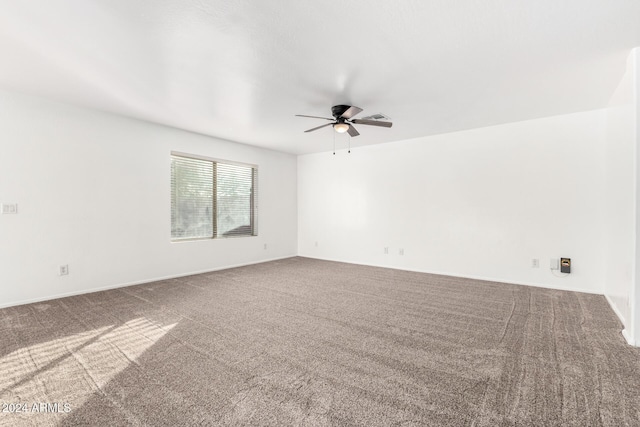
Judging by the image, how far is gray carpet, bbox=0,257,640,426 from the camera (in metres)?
1.67

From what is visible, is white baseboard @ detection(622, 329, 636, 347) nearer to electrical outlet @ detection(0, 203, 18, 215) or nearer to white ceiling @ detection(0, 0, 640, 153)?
white ceiling @ detection(0, 0, 640, 153)

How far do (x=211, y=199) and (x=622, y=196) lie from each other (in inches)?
229

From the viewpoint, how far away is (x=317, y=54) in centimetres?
257

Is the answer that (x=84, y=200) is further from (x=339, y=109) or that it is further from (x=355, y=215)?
(x=355, y=215)

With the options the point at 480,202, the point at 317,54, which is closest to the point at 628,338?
the point at 480,202

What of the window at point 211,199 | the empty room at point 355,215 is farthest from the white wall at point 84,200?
the window at point 211,199

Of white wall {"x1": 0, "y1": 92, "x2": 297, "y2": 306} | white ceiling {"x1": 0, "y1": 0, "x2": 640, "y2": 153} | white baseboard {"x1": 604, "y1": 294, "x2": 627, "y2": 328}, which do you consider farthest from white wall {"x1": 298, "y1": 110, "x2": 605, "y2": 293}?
white wall {"x1": 0, "y1": 92, "x2": 297, "y2": 306}

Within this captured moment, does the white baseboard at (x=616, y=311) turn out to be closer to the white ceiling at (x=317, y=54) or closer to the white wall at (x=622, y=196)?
the white wall at (x=622, y=196)

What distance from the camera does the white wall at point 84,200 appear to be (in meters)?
3.47

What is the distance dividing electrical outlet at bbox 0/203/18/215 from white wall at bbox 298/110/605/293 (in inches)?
198

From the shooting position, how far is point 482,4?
1971 mm

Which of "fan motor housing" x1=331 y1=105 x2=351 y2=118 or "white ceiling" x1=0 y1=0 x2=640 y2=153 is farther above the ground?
"white ceiling" x1=0 y1=0 x2=640 y2=153

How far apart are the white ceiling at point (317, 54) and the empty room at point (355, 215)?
0.02 m

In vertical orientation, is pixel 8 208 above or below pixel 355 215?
above
